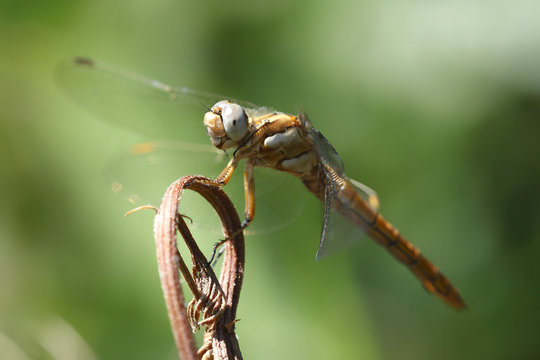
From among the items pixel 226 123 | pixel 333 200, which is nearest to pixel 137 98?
pixel 226 123

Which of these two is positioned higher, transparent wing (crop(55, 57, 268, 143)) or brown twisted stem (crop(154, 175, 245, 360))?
transparent wing (crop(55, 57, 268, 143))

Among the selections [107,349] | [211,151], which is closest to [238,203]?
[211,151]

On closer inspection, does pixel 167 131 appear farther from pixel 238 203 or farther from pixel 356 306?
pixel 356 306

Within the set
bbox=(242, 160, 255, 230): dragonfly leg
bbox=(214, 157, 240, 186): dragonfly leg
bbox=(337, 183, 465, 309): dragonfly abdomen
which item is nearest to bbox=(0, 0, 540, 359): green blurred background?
bbox=(337, 183, 465, 309): dragonfly abdomen

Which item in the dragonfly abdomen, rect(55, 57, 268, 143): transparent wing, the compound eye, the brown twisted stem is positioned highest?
rect(55, 57, 268, 143): transparent wing

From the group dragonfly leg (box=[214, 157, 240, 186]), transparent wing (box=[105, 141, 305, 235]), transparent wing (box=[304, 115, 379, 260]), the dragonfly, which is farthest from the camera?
transparent wing (box=[105, 141, 305, 235])

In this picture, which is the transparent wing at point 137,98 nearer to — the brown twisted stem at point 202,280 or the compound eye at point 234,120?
the compound eye at point 234,120

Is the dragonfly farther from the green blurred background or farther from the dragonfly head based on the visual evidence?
the green blurred background

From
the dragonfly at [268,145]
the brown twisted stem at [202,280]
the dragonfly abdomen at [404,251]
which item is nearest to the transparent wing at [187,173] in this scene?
the dragonfly at [268,145]

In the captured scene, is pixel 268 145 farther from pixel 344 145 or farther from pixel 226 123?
pixel 344 145
